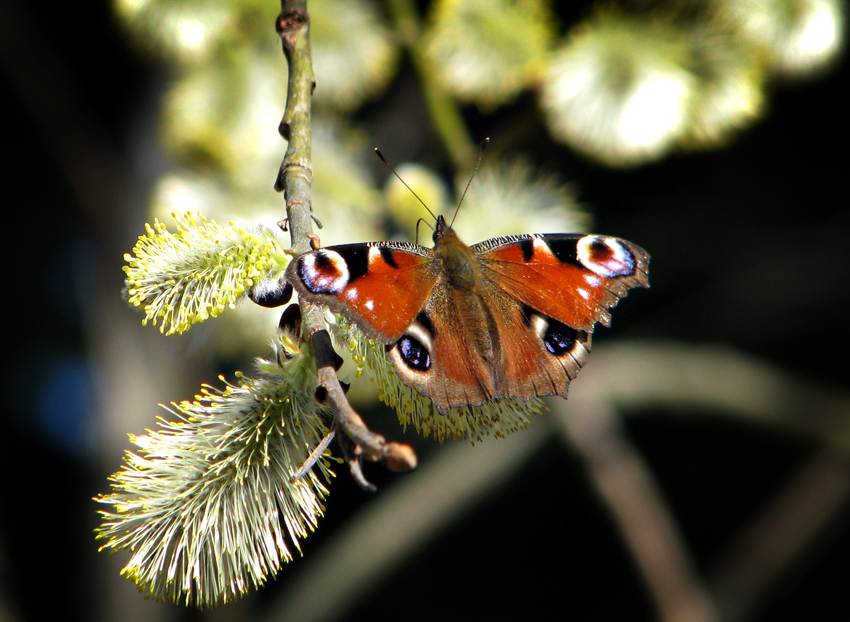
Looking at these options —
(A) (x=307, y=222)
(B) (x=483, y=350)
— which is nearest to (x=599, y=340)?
(B) (x=483, y=350)

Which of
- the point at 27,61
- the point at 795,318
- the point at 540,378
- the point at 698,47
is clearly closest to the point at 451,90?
the point at 698,47

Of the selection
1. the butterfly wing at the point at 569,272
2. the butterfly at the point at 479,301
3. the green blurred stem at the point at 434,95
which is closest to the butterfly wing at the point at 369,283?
the butterfly at the point at 479,301

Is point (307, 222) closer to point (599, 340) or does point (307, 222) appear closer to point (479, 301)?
point (479, 301)

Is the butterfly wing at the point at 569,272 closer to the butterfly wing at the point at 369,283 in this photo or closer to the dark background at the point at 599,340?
the butterfly wing at the point at 369,283

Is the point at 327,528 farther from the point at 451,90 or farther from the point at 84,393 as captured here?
the point at 451,90

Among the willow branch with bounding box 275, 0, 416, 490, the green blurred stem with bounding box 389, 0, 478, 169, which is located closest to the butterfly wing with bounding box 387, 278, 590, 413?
the willow branch with bounding box 275, 0, 416, 490
